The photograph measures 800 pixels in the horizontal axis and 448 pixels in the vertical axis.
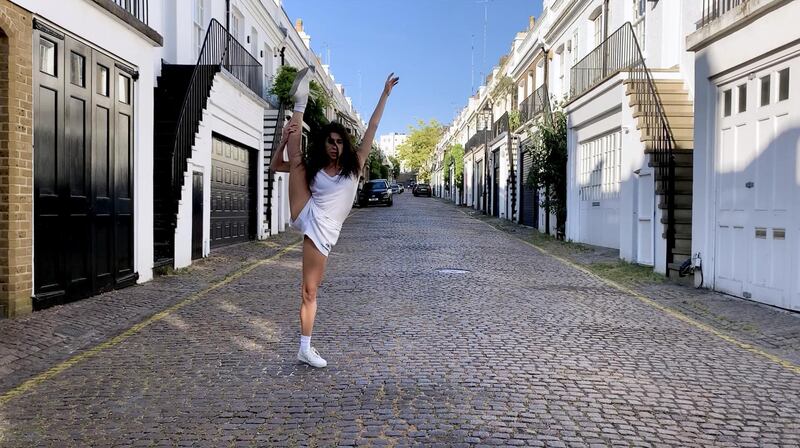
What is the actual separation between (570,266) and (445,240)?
5.66 meters

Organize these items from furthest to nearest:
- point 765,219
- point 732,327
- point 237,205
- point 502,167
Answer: point 502,167, point 237,205, point 765,219, point 732,327

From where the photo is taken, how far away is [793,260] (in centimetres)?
734

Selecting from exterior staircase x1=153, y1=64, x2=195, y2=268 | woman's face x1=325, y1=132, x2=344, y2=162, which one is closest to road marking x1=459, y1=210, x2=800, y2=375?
woman's face x1=325, y1=132, x2=344, y2=162

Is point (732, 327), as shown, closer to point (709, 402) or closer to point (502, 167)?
point (709, 402)

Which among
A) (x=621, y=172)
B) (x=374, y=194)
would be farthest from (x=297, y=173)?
(x=374, y=194)

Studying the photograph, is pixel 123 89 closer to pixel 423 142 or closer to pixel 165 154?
pixel 165 154

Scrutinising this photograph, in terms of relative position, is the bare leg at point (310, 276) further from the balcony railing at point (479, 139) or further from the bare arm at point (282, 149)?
the balcony railing at point (479, 139)

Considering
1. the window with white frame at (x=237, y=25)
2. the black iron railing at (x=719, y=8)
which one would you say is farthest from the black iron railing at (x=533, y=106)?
the black iron railing at (x=719, y=8)

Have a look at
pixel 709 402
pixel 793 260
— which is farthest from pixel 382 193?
pixel 709 402

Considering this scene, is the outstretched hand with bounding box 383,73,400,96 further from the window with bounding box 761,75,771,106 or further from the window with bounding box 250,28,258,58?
the window with bounding box 250,28,258,58

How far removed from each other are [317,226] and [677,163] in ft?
29.4

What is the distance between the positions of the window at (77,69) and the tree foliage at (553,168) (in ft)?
43.4

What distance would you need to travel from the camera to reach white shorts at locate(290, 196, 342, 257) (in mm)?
4895

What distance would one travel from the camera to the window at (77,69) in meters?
7.76
